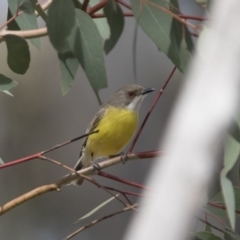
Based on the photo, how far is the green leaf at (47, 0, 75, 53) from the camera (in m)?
0.65

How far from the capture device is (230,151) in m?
0.59

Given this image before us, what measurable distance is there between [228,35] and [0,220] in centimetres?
186

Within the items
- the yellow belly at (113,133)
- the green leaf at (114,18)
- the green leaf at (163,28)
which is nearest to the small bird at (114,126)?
the yellow belly at (113,133)

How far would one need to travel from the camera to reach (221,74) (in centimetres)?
57

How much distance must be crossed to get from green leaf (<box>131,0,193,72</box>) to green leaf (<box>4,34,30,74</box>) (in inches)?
8.2

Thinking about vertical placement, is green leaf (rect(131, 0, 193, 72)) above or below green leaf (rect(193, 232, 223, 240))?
above

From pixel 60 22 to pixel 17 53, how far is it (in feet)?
0.62

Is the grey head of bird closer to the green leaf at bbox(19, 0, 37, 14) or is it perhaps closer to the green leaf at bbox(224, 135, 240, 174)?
the green leaf at bbox(19, 0, 37, 14)

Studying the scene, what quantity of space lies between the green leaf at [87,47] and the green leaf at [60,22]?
0.15 feet

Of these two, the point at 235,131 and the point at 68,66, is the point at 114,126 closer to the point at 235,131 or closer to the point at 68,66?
the point at 68,66

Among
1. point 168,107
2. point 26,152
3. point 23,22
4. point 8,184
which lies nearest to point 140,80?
point 168,107

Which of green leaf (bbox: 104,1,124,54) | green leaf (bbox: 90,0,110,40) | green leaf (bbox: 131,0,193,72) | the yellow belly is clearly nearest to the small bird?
the yellow belly

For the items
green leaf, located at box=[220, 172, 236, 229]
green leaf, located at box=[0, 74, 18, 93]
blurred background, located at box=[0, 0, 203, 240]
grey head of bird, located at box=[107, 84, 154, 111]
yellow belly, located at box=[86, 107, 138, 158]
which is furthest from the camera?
blurred background, located at box=[0, 0, 203, 240]

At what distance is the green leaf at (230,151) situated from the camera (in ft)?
1.89
